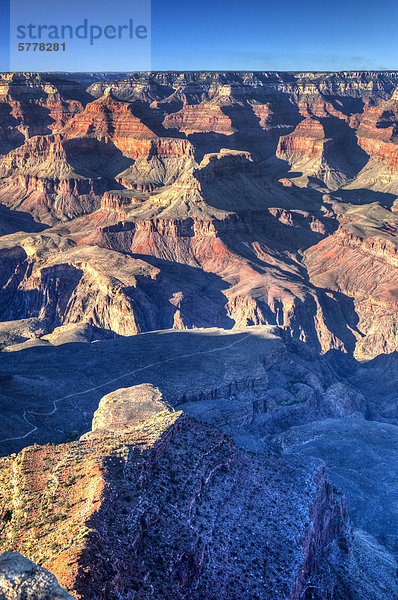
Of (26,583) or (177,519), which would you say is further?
(177,519)

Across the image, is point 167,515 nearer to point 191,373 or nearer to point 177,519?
point 177,519

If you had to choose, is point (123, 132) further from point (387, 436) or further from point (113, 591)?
point (113, 591)

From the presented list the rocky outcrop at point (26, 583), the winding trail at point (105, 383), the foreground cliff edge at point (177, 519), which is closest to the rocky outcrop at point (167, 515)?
the foreground cliff edge at point (177, 519)

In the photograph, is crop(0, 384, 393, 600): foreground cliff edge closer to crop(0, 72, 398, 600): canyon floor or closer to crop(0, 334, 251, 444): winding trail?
crop(0, 72, 398, 600): canyon floor

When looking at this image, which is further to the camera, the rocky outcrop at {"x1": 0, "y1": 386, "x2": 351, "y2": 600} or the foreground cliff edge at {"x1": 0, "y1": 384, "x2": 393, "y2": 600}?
the foreground cliff edge at {"x1": 0, "y1": 384, "x2": 393, "y2": 600}

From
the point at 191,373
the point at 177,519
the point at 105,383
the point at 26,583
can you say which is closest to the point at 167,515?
the point at 177,519

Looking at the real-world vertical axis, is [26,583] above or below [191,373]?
below

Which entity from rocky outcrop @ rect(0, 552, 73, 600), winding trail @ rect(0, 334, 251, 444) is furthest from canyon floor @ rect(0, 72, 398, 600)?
winding trail @ rect(0, 334, 251, 444)

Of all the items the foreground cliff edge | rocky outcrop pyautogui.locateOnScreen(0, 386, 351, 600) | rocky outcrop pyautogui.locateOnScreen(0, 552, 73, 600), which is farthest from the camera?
the foreground cliff edge

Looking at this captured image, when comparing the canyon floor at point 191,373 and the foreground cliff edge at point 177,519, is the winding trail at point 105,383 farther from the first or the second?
the foreground cliff edge at point 177,519
